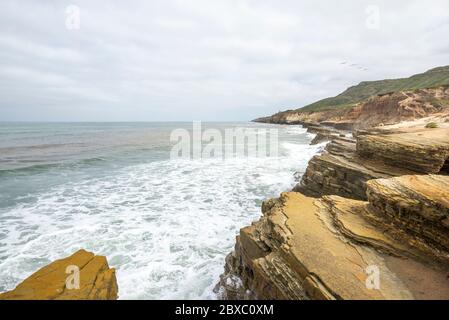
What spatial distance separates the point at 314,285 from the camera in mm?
4160

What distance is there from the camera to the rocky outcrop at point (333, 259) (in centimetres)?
417

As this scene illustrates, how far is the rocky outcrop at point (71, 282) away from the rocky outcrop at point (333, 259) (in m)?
3.30

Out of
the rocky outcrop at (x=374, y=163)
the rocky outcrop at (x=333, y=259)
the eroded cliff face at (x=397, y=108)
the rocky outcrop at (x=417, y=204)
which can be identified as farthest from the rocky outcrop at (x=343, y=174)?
the eroded cliff face at (x=397, y=108)

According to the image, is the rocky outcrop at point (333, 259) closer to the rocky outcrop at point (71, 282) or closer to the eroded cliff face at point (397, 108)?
the rocky outcrop at point (71, 282)

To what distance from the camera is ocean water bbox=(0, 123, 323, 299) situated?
802 centimetres

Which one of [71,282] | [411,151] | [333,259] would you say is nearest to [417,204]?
[333,259]

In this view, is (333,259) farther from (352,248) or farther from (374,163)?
(374,163)

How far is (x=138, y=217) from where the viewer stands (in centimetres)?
1203

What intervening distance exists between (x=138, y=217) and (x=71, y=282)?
25.1 ft

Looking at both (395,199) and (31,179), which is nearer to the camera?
(395,199)

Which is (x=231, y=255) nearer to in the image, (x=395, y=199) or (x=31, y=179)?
(x=395, y=199)

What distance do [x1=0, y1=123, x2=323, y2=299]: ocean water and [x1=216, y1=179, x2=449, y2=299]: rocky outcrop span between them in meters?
2.39
